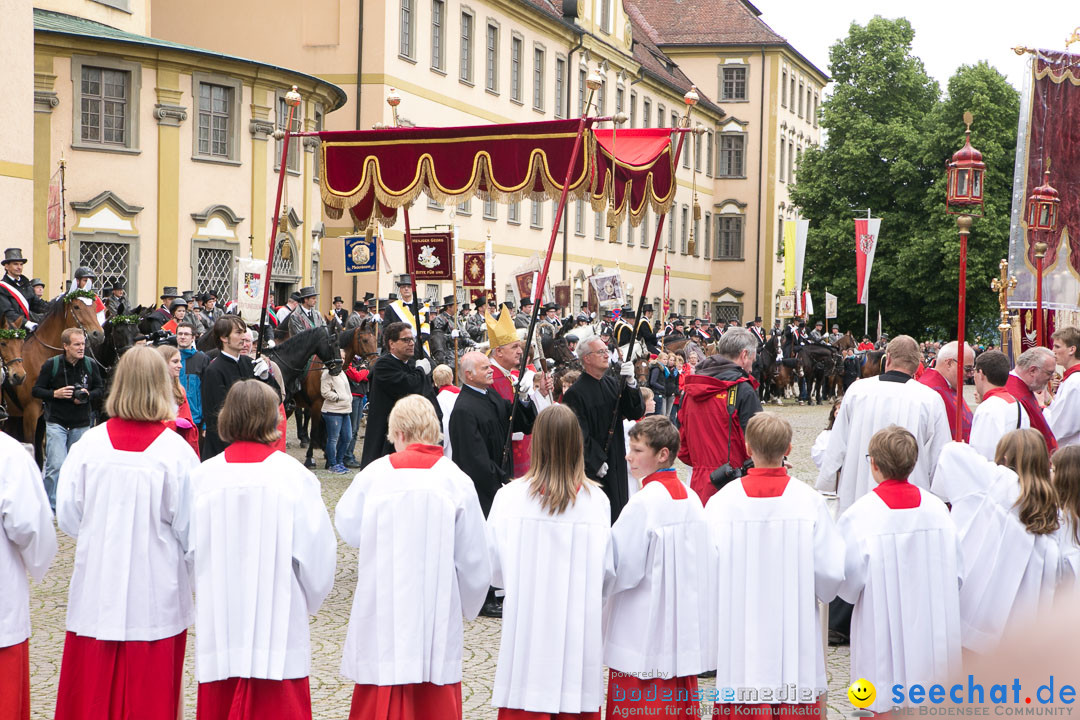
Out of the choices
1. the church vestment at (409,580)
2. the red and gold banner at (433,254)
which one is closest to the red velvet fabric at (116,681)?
the church vestment at (409,580)

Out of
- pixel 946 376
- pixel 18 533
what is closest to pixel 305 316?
pixel 946 376

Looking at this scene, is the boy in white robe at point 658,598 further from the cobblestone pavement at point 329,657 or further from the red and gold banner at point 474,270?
the red and gold banner at point 474,270

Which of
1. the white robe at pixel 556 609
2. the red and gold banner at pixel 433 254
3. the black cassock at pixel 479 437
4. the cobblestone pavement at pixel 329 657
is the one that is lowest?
the cobblestone pavement at pixel 329 657

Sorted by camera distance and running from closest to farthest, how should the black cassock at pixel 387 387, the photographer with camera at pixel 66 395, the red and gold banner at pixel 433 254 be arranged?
the black cassock at pixel 387 387, the photographer with camera at pixel 66 395, the red and gold banner at pixel 433 254

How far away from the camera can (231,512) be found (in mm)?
5074

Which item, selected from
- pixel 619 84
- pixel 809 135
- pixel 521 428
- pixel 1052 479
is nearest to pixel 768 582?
pixel 1052 479

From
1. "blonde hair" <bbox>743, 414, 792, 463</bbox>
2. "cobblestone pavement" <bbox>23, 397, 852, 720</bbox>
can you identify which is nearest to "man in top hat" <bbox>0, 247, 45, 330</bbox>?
"cobblestone pavement" <bbox>23, 397, 852, 720</bbox>

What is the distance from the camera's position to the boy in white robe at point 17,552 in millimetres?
5035

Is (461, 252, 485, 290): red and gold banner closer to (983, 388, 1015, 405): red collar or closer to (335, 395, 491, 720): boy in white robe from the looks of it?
(983, 388, 1015, 405): red collar

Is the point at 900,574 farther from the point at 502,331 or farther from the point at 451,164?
the point at 451,164

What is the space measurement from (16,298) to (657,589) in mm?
12713

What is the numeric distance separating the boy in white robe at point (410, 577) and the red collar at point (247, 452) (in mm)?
382

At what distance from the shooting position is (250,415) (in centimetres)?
504

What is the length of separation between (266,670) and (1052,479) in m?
3.52
